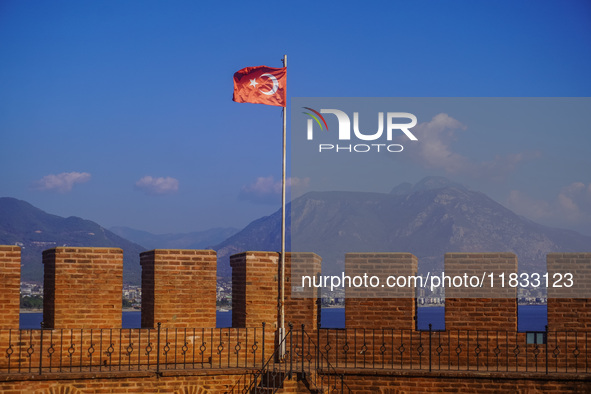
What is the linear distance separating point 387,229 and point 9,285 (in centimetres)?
10407

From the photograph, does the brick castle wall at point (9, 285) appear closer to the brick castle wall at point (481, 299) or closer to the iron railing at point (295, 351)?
the iron railing at point (295, 351)

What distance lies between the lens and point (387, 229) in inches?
4604

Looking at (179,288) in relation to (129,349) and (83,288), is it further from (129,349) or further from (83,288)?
(83,288)

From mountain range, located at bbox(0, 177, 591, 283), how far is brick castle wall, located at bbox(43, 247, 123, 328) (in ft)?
270

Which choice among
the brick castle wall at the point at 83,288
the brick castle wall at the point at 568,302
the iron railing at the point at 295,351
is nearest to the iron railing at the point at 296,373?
the iron railing at the point at 295,351

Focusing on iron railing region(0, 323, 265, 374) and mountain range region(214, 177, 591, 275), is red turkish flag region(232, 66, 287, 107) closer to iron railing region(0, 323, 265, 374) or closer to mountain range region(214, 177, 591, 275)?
iron railing region(0, 323, 265, 374)

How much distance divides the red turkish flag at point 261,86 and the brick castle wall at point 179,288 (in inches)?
118

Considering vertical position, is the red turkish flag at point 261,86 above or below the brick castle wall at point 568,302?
above

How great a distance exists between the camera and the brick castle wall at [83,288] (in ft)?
47.8

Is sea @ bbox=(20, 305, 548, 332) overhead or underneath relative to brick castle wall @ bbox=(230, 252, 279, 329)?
underneath

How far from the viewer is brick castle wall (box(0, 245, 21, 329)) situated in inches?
558

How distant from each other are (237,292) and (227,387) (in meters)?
1.84

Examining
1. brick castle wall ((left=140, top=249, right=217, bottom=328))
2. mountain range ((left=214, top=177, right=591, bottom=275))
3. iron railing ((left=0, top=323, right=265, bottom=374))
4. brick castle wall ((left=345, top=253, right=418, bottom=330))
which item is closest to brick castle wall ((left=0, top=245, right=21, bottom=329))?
iron railing ((left=0, top=323, right=265, bottom=374))

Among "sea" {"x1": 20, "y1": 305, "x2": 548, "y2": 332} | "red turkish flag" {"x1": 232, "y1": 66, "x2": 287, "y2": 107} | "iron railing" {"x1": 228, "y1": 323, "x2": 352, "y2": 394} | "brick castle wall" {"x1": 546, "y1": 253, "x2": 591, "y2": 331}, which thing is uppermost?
"red turkish flag" {"x1": 232, "y1": 66, "x2": 287, "y2": 107}
